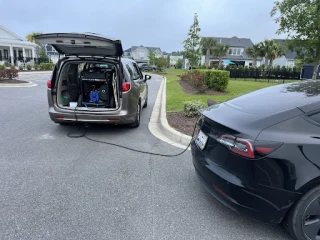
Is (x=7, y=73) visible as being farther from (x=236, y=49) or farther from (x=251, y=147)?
(x=236, y=49)

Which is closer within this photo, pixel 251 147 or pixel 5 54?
pixel 251 147

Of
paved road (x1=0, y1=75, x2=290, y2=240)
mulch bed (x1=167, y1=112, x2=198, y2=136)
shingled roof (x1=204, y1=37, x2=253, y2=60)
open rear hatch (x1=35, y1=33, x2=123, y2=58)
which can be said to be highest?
shingled roof (x1=204, y1=37, x2=253, y2=60)

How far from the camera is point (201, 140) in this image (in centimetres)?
276

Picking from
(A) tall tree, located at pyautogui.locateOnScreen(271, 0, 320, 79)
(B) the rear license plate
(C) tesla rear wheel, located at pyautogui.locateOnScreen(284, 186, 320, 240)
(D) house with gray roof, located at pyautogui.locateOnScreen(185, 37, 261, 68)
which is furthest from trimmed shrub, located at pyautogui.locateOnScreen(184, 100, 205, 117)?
(D) house with gray roof, located at pyautogui.locateOnScreen(185, 37, 261, 68)

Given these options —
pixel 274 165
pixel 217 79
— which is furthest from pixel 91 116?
pixel 217 79

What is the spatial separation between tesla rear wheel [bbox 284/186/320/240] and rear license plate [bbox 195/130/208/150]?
3.39 ft

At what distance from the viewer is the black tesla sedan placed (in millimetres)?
2051

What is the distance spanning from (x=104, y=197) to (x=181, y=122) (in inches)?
132

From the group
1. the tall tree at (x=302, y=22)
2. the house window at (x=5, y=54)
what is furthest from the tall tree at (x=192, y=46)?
the house window at (x=5, y=54)

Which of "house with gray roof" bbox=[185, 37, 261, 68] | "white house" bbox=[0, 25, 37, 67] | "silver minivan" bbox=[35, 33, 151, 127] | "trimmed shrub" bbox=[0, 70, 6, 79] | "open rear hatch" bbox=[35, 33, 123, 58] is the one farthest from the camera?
"house with gray roof" bbox=[185, 37, 261, 68]

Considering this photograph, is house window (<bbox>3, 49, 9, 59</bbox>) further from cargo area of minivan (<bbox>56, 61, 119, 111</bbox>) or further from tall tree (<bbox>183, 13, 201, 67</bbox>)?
cargo area of minivan (<bbox>56, 61, 119, 111</bbox>)

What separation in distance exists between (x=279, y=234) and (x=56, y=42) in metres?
4.60

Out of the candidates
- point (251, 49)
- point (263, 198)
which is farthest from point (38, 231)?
point (251, 49)

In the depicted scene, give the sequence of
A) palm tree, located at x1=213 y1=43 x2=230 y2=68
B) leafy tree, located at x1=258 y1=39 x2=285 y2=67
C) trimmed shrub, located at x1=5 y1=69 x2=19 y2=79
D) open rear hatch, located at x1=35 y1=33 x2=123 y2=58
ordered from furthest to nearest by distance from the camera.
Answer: palm tree, located at x1=213 y1=43 x2=230 y2=68, leafy tree, located at x1=258 y1=39 x2=285 y2=67, trimmed shrub, located at x1=5 y1=69 x2=19 y2=79, open rear hatch, located at x1=35 y1=33 x2=123 y2=58
